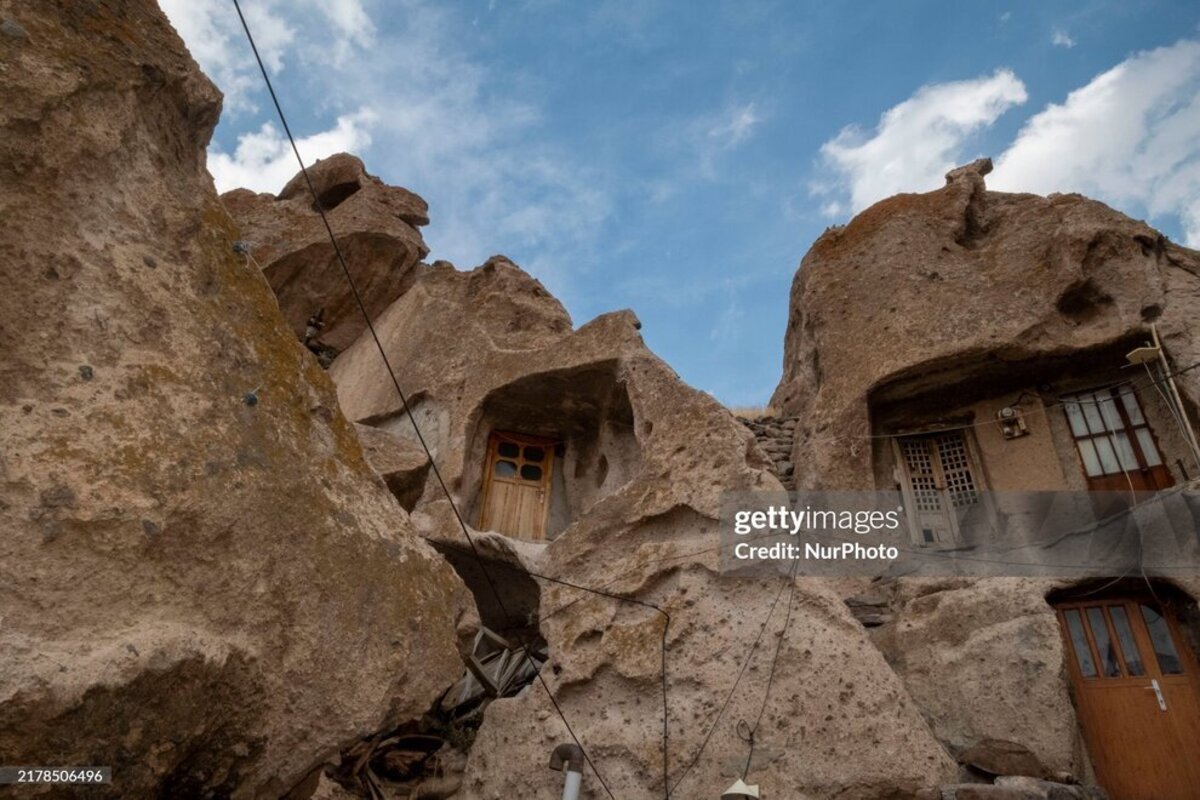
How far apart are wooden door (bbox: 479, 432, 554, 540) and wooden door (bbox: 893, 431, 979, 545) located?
14.8 ft

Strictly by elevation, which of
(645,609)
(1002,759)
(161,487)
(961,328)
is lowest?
(1002,759)

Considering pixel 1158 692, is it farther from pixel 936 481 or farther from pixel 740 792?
pixel 740 792

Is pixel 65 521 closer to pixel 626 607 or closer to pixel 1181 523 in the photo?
pixel 626 607

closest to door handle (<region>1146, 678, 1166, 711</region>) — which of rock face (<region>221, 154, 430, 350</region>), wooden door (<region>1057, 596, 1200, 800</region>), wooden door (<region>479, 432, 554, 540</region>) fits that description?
wooden door (<region>1057, 596, 1200, 800</region>)

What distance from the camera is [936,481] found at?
10.3 meters

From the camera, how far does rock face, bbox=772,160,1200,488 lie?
9523 millimetres

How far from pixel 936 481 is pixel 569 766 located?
664 cm

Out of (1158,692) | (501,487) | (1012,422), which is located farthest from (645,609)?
(1012,422)

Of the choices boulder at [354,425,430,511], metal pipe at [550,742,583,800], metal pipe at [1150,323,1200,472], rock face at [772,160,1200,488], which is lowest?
metal pipe at [550,742,583,800]

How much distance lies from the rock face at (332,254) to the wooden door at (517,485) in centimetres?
473

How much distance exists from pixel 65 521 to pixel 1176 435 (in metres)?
10.3

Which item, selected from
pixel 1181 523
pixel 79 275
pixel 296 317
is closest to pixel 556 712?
pixel 79 275

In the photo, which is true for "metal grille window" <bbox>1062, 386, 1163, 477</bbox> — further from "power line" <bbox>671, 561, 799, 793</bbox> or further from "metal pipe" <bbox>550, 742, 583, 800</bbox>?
"metal pipe" <bbox>550, 742, 583, 800</bbox>

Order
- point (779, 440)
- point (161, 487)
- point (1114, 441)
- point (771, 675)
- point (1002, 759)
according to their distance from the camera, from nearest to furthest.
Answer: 1. point (161, 487)
2. point (771, 675)
3. point (1002, 759)
4. point (1114, 441)
5. point (779, 440)
